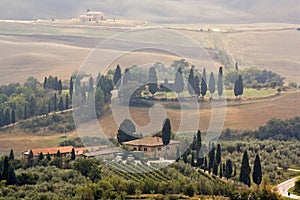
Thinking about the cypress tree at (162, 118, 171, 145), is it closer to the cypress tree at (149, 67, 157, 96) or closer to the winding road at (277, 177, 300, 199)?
the winding road at (277, 177, 300, 199)

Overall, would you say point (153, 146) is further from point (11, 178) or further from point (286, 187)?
point (11, 178)

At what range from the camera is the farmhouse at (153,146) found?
35.7m

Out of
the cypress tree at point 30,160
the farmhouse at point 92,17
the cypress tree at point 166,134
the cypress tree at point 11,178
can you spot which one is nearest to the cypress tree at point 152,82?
the cypress tree at point 166,134

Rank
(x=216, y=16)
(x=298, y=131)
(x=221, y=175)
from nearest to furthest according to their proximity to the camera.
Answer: (x=221, y=175), (x=298, y=131), (x=216, y=16)

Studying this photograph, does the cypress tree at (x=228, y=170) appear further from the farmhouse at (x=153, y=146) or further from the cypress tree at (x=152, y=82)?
the cypress tree at (x=152, y=82)

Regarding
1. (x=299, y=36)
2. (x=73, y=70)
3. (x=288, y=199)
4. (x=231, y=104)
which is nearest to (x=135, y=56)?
(x=73, y=70)

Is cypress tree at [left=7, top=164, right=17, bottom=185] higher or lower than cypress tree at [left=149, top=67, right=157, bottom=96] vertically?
lower

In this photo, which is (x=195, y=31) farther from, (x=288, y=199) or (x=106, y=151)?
(x=288, y=199)

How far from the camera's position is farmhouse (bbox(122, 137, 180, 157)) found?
117ft

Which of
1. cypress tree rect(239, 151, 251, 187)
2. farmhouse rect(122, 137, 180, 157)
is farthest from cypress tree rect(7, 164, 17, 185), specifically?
cypress tree rect(239, 151, 251, 187)

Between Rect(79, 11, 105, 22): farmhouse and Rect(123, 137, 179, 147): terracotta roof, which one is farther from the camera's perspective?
Rect(79, 11, 105, 22): farmhouse

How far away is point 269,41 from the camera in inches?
3622

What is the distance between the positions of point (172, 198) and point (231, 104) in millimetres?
28145

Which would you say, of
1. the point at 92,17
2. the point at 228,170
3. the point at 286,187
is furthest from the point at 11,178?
the point at 92,17
